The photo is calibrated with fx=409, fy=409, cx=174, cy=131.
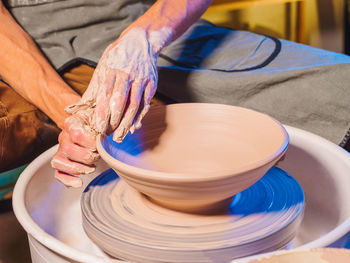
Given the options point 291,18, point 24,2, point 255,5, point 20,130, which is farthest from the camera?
point 291,18

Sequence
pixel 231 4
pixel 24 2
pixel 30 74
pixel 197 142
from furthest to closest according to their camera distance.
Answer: pixel 231 4 → pixel 24 2 → pixel 30 74 → pixel 197 142

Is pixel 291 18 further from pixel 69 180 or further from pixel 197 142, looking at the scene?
pixel 69 180

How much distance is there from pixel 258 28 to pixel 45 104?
6.55 ft

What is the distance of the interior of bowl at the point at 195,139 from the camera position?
93 cm

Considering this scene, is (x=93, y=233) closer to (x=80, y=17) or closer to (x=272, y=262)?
(x=272, y=262)

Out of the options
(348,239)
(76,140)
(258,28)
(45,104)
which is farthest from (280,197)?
(258,28)

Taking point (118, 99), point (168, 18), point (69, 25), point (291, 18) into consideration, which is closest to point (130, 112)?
point (118, 99)

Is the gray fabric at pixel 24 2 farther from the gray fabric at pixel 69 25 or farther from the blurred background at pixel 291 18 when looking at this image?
the blurred background at pixel 291 18

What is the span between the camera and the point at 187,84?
1215mm

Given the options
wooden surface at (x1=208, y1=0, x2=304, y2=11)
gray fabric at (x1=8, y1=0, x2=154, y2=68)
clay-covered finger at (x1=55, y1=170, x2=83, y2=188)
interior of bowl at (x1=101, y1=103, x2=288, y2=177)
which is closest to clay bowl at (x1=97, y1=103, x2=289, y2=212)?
interior of bowl at (x1=101, y1=103, x2=288, y2=177)

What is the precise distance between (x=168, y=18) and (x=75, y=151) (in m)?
0.45

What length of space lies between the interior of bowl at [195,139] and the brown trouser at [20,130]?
29 cm

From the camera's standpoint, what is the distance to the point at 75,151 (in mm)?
896

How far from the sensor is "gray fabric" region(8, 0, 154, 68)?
136 centimetres
